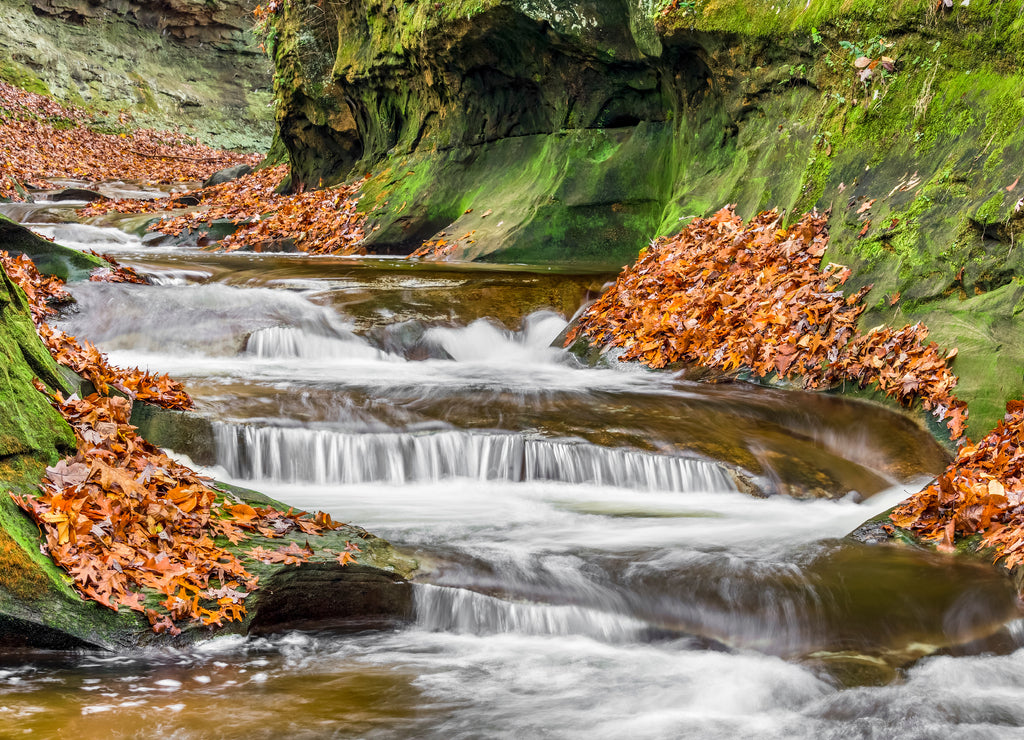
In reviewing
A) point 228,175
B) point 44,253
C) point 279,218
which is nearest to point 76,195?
point 228,175

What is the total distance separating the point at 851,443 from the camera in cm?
596

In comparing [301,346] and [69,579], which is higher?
[301,346]

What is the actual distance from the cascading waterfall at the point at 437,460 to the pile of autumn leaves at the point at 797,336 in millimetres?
1440

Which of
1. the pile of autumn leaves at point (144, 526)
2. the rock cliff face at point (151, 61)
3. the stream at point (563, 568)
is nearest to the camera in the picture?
the stream at point (563, 568)

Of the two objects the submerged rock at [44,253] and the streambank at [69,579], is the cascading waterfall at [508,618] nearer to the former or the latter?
the streambank at [69,579]

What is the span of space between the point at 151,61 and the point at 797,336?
3057 centimetres

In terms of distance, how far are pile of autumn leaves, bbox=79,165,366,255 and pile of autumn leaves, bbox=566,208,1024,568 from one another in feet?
22.3

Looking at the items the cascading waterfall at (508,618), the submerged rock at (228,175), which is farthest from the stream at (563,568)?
the submerged rock at (228,175)

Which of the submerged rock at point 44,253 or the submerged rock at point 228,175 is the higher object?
the submerged rock at point 228,175

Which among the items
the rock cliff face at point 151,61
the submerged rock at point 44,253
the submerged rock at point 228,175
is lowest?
the submerged rock at point 44,253

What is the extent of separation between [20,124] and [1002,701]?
1081 inches

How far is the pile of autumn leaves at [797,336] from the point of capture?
15.2ft

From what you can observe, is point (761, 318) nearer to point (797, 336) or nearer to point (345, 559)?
point (797, 336)

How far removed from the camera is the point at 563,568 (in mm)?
4371
